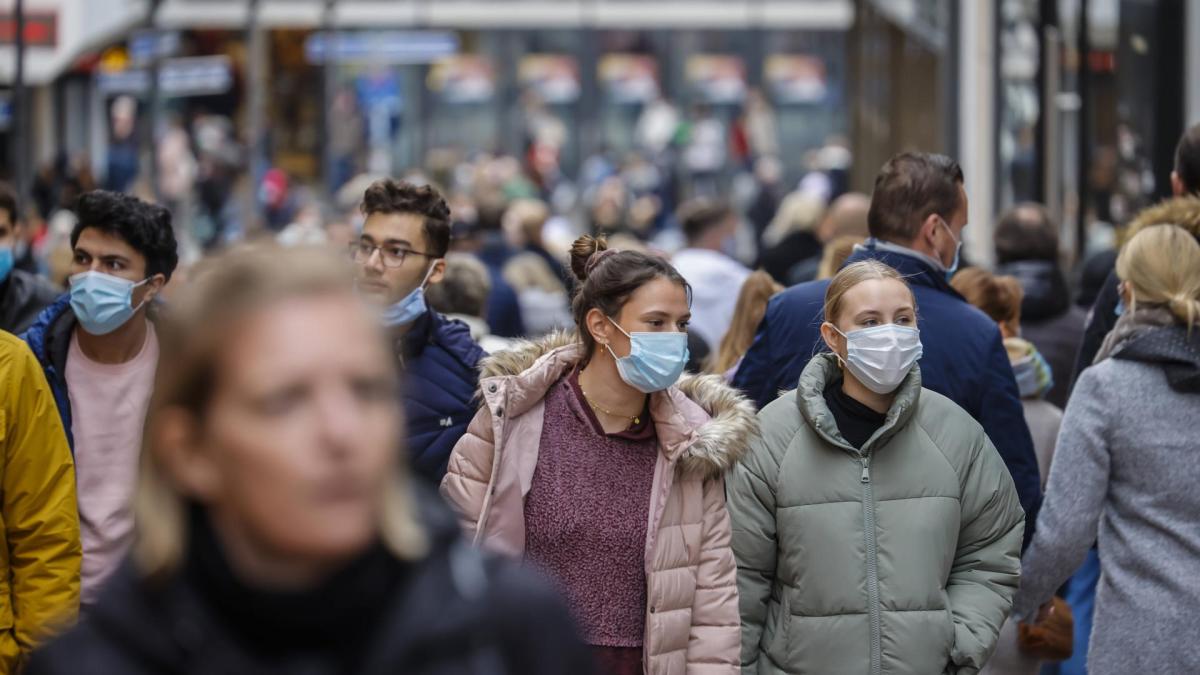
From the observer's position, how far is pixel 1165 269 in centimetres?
573

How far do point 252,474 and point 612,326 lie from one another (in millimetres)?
3066

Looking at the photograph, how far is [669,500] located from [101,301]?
7.21 feet

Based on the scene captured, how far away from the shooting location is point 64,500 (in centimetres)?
530

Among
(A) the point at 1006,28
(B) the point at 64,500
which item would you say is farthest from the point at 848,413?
(A) the point at 1006,28

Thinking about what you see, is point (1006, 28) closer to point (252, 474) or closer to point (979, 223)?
point (979, 223)

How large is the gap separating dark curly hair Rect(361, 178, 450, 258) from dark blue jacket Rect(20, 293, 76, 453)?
1023mm

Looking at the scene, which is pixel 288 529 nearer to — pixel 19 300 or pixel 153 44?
pixel 19 300

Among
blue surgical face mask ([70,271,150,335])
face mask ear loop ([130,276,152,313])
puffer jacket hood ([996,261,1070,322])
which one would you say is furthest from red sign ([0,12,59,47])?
blue surgical face mask ([70,271,150,335])

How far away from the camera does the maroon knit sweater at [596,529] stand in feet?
16.1

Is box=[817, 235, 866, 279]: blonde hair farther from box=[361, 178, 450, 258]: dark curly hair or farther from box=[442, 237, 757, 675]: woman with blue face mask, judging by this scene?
box=[442, 237, 757, 675]: woman with blue face mask

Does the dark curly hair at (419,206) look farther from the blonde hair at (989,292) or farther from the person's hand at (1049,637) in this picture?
the person's hand at (1049,637)

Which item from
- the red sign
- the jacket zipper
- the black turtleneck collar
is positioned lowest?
the jacket zipper

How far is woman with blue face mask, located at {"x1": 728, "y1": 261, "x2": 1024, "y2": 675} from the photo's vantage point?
5113 millimetres

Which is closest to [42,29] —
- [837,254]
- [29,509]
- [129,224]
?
[837,254]
